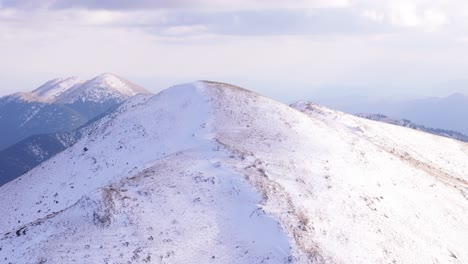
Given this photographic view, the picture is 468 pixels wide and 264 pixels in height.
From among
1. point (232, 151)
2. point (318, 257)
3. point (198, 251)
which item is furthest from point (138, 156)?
point (318, 257)

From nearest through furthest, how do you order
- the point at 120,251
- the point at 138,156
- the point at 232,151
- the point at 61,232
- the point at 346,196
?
the point at 120,251 → the point at 61,232 → the point at 346,196 → the point at 232,151 → the point at 138,156

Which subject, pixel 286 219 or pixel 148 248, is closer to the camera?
pixel 148 248

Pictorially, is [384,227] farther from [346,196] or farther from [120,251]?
[120,251]

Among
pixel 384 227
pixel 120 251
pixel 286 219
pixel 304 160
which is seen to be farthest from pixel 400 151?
pixel 120 251

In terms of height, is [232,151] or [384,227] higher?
[232,151]

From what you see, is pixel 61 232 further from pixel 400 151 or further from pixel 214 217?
pixel 400 151

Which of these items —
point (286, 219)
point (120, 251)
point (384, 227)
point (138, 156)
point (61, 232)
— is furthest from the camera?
point (138, 156)
